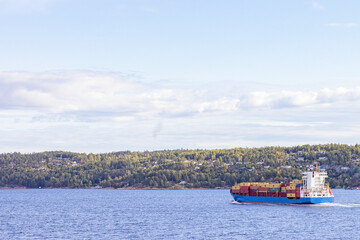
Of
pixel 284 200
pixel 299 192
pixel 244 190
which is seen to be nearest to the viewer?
pixel 299 192

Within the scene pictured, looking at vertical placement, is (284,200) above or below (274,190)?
below

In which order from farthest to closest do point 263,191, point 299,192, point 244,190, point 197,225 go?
1. point 244,190
2. point 263,191
3. point 299,192
4. point 197,225

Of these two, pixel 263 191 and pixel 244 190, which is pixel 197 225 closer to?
→ pixel 263 191

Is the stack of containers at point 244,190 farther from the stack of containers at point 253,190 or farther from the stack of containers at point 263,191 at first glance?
the stack of containers at point 263,191

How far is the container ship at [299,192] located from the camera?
7032 inches

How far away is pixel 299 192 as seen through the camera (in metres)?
181

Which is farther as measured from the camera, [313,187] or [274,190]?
[274,190]


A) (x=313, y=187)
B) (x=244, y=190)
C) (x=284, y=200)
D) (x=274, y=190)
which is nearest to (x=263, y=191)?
(x=274, y=190)

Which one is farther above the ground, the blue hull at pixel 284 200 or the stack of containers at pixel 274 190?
the stack of containers at pixel 274 190

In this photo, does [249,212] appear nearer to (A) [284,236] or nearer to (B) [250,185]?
(B) [250,185]

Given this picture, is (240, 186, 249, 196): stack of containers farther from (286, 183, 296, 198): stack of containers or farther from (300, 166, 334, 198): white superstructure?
(300, 166, 334, 198): white superstructure

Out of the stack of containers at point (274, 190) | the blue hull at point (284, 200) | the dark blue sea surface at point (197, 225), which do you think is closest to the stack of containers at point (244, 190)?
the blue hull at point (284, 200)

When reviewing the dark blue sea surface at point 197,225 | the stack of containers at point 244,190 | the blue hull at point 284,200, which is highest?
the stack of containers at point 244,190

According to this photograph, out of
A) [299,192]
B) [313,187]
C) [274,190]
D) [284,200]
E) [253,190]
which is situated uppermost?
[313,187]
